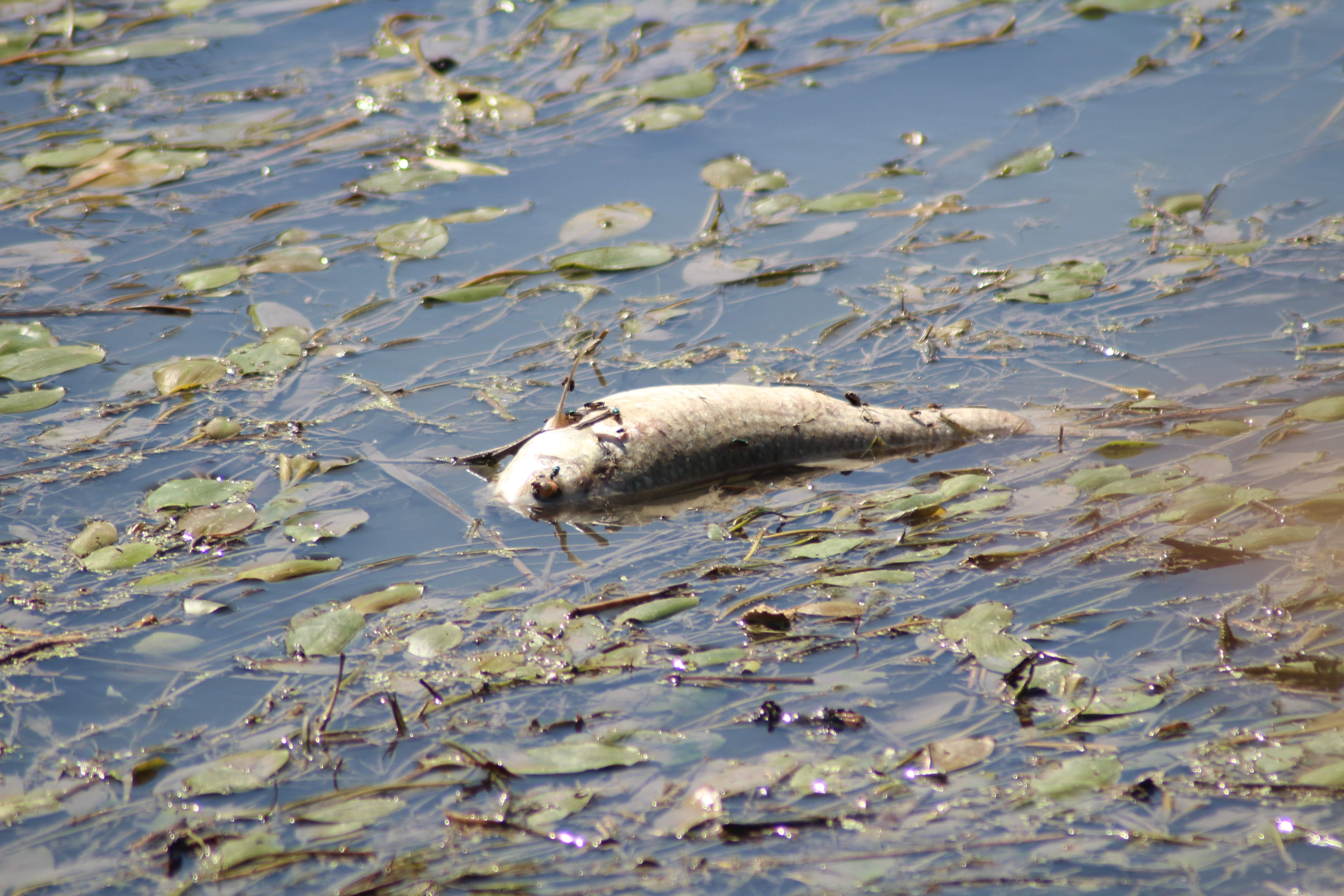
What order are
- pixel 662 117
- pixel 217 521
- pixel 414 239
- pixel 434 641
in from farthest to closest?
pixel 662 117 → pixel 414 239 → pixel 217 521 → pixel 434 641

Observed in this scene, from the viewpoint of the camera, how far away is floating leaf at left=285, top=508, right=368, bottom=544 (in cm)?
267

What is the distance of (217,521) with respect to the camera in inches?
106

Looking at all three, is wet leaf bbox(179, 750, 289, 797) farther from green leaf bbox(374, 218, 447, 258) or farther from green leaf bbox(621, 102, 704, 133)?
green leaf bbox(621, 102, 704, 133)

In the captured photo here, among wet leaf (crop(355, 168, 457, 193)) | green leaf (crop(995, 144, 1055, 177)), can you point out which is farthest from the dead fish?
wet leaf (crop(355, 168, 457, 193))

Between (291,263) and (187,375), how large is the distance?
2.64 feet

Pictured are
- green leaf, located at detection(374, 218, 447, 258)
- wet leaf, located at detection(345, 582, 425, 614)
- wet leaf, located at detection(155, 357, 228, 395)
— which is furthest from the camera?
green leaf, located at detection(374, 218, 447, 258)

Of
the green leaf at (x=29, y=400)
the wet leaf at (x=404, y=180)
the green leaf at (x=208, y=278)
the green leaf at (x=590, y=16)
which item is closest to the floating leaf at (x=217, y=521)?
the green leaf at (x=29, y=400)

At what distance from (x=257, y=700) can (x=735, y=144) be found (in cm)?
340

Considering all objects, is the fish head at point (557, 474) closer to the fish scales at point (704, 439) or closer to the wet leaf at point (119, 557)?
the fish scales at point (704, 439)

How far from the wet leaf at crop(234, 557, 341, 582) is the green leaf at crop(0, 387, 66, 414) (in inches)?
46.2

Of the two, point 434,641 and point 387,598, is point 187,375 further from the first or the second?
point 434,641

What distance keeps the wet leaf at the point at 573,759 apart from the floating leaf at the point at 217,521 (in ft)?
3.64

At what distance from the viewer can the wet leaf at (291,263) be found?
3943mm

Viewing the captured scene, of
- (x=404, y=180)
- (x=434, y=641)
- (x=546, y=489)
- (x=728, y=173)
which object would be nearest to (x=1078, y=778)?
(x=434, y=641)
